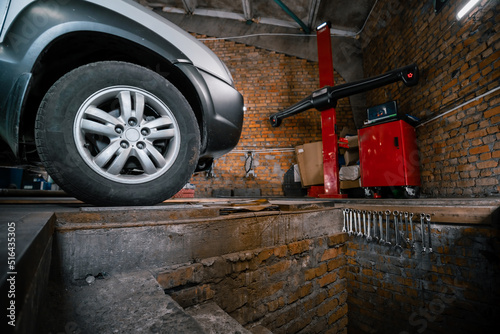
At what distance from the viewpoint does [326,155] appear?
4.33 meters

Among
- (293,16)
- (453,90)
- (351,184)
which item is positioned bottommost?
(351,184)

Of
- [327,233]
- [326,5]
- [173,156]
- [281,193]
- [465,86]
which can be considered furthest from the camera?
[281,193]

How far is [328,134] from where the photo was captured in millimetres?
4305

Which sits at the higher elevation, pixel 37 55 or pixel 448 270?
pixel 37 55

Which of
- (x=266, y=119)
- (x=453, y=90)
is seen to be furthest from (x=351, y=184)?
(x=266, y=119)

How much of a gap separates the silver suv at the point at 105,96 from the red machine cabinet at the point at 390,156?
3.23m

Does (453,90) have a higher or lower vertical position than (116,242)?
higher

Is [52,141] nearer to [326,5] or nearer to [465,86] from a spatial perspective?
[465,86]

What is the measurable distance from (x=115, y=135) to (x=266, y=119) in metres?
5.44

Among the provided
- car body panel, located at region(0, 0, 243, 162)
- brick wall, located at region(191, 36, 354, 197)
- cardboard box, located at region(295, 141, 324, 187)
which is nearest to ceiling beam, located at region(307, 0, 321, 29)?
brick wall, located at region(191, 36, 354, 197)

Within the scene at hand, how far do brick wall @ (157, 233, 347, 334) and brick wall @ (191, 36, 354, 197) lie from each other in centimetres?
400

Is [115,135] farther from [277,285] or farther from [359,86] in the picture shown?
[359,86]

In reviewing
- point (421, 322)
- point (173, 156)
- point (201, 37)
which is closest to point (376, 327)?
point (421, 322)

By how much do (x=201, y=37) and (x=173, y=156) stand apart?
659cm
